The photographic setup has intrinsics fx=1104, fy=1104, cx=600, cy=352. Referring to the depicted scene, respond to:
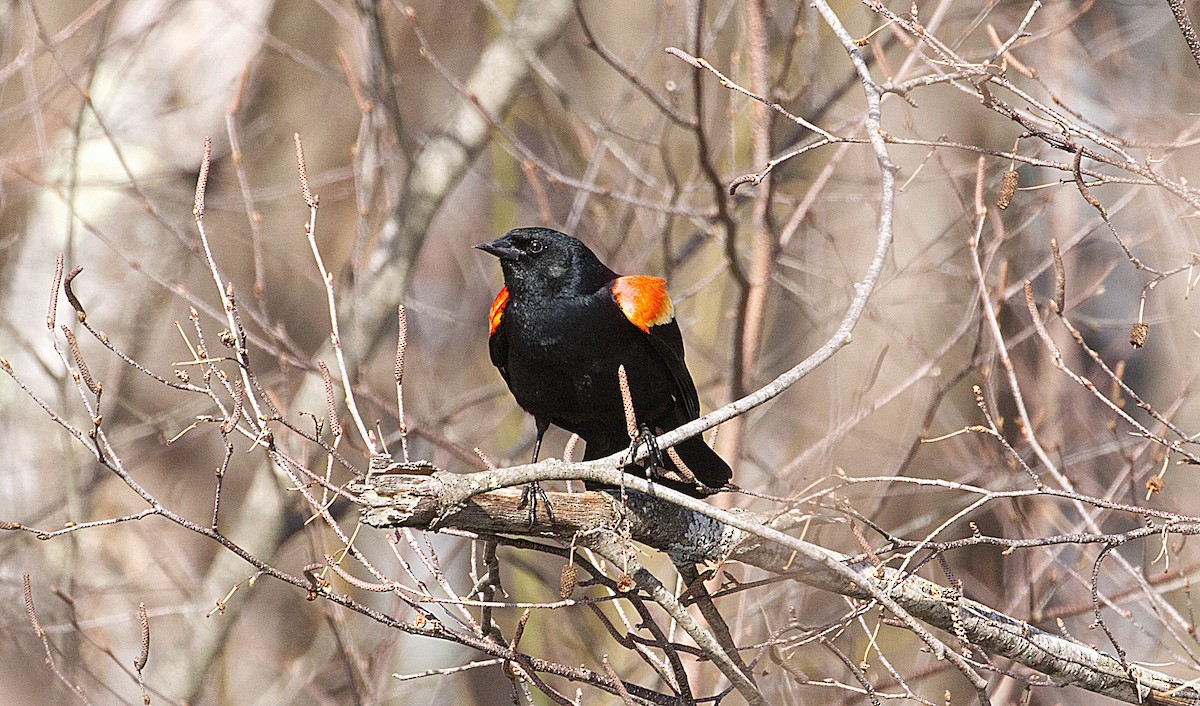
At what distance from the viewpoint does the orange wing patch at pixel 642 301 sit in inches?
157

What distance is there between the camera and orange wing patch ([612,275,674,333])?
13.0ft

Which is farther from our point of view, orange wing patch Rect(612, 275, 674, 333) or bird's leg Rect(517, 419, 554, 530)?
orange wing patch Rect(612, 275, 674, 333)

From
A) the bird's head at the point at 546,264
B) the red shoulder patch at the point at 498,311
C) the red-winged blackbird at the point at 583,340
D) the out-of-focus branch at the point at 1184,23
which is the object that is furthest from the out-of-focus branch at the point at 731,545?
the out-of-focus branch at the point at 1184,23

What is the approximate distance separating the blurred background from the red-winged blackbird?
616mm

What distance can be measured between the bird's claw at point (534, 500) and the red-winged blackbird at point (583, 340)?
0.91 m

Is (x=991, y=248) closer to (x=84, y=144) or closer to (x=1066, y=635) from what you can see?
(x=1066, y=635)

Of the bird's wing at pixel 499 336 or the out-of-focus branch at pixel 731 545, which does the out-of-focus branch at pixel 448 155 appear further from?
the out-of-focus branch at pixel 731 545

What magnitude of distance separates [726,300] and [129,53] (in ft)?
13.1

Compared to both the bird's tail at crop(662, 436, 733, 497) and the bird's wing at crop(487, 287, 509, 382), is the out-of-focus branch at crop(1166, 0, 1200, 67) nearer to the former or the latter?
the bird's tail at crop(662, 436, 733, 497)

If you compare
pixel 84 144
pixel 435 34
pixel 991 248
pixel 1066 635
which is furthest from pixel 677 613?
pixel 435 34

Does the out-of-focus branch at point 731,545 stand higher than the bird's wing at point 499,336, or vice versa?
the bird's wing at point 499,336

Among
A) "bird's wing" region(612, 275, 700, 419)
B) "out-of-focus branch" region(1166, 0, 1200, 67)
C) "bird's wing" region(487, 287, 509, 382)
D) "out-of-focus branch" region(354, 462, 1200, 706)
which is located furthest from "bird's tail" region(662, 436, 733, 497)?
"out-of-focus branch" region(1166, 0, 1200, 67)

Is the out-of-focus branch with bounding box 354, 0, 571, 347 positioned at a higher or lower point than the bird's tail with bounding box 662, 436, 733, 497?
higher

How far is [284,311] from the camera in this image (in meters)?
10.5
